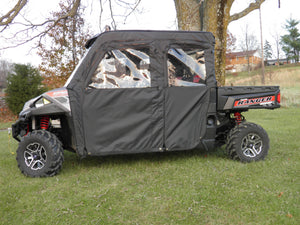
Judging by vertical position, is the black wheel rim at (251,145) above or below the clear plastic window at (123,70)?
below

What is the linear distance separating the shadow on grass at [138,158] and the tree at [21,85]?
1259cm

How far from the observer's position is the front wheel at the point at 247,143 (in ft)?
16.3

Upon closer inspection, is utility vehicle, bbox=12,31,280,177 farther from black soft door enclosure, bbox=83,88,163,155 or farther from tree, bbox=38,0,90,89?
tree, bbox=38,0,90,89

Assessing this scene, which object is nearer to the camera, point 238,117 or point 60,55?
point 238,117

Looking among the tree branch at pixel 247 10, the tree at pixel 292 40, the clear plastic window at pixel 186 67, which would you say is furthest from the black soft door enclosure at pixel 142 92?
the tree at pixel 292 40

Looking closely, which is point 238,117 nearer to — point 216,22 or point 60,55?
point 216,22

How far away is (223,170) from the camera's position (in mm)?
4539

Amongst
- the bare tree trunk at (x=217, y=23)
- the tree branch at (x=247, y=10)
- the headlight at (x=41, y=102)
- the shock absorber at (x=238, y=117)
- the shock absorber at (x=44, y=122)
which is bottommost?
the shock absorber at (x=238, y=117)

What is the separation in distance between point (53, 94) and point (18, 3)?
7310 mm

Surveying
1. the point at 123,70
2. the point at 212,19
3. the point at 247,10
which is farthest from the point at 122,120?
the point at 247,10

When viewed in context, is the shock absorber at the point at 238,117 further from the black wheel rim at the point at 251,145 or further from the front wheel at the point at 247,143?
the black wheel rim at the point at 251,145

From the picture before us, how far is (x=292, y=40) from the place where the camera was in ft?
177

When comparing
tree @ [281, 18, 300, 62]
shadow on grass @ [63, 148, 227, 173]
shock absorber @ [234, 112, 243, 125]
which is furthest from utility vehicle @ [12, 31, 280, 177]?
tree @ [281, 18, 300, 62]

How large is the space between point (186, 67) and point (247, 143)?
5.70ft
